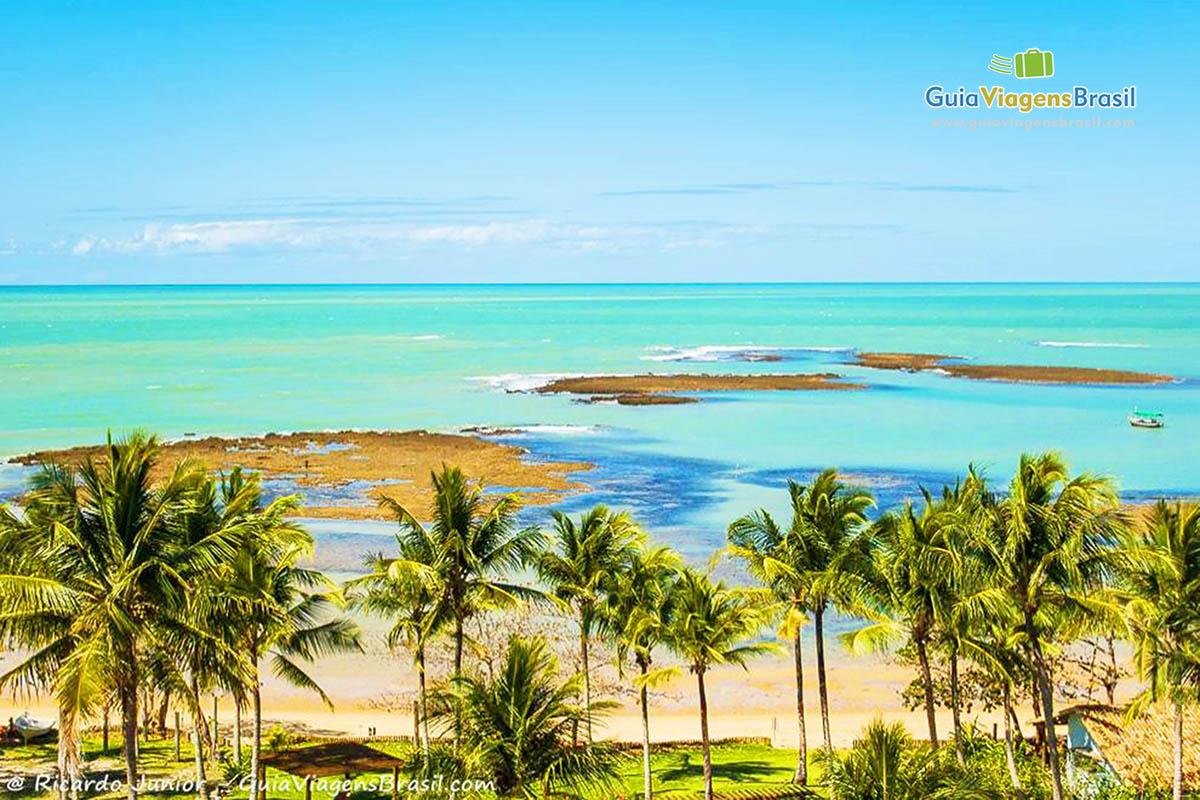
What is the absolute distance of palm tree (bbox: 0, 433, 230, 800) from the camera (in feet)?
64.8

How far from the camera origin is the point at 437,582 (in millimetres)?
27125

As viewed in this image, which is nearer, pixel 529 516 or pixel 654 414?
pixel 529 516

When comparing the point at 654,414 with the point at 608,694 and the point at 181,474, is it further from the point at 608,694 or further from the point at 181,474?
the point at 181,474

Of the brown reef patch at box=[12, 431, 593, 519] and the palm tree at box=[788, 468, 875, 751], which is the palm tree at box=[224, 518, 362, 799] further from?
the brown reef patch at box=[12, 431, 593, 519]

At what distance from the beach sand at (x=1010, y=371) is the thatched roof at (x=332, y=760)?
320 ft

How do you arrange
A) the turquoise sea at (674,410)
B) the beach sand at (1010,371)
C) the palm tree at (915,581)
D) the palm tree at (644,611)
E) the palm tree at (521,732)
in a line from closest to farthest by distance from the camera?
1. the palm tree at (521,732)
2. the palm tree at (915,581)
3. the palm tree at (644,611)
4. the turquoise sea at (674,410)
5. the beach sand at (1010,371)

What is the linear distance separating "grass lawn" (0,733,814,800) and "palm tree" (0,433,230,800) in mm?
7657

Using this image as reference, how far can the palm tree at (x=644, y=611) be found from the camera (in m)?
27.4

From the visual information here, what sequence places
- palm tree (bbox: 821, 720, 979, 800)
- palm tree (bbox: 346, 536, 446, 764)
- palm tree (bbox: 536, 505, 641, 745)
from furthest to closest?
palm tree (bbox: 536, 505, 641, 745)
palm tree (bbox: 346, 536, 446, 764)
palm tree (bbox: 821, 720, 979, 800)

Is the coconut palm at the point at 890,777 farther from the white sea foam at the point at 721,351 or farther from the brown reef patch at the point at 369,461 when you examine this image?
the white sea foam at the point at 721,351

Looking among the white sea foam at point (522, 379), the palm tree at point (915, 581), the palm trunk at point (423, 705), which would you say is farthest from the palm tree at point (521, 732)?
the white sea foam at point (522, 379)

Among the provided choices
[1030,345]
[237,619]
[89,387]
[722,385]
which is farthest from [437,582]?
[1030,345]

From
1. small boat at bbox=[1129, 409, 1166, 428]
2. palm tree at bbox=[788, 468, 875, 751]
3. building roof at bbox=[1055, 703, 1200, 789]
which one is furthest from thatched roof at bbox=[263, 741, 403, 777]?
small boat at bbox=[1129, 409, 1166, 428]

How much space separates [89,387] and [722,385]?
60.5 meters
